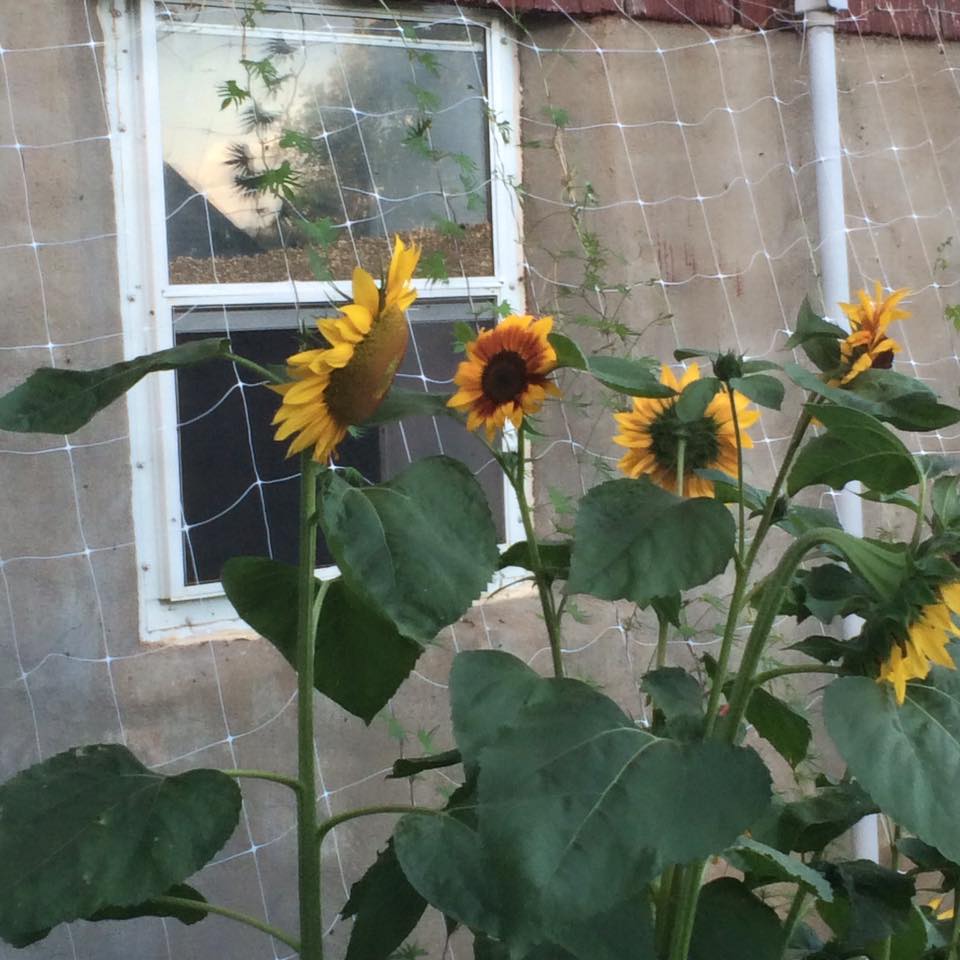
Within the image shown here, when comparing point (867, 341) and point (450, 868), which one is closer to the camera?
point (450, 868)

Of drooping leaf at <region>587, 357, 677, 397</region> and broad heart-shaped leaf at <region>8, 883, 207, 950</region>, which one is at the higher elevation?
drooping leaf at <region>587, 357, 677, 397</region>

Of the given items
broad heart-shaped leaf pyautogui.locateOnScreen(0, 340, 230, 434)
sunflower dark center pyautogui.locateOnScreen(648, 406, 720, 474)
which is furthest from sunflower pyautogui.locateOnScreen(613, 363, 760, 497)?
broad heart-shaped leaf pyautogui.locateOnScreen(0, 340, 230, 434)

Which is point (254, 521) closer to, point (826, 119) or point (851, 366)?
point (851, 366)

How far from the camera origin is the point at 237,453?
188 cm

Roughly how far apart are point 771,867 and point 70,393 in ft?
2.34

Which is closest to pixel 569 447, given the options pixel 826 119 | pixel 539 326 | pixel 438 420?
pixel 438 420

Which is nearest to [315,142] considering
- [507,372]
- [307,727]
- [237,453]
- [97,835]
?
[237,453]

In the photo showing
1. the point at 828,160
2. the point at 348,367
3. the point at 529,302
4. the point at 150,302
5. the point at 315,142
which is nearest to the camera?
the point at 348,367

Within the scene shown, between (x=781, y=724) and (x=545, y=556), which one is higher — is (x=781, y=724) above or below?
below

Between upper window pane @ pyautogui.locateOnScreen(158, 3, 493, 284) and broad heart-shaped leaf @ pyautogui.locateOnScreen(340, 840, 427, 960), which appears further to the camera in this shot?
upper window pane @ pyautogui.locateOnScreen(158, 3, 493, 284)

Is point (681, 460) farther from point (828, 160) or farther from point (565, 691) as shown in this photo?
point (828, 160)

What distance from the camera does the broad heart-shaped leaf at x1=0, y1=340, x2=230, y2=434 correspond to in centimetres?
98

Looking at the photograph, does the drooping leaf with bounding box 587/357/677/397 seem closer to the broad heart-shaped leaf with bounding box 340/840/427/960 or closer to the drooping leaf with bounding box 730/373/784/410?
the drooping leaf with bounding box 730/373/784/410

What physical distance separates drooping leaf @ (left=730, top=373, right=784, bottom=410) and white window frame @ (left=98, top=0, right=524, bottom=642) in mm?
1009
